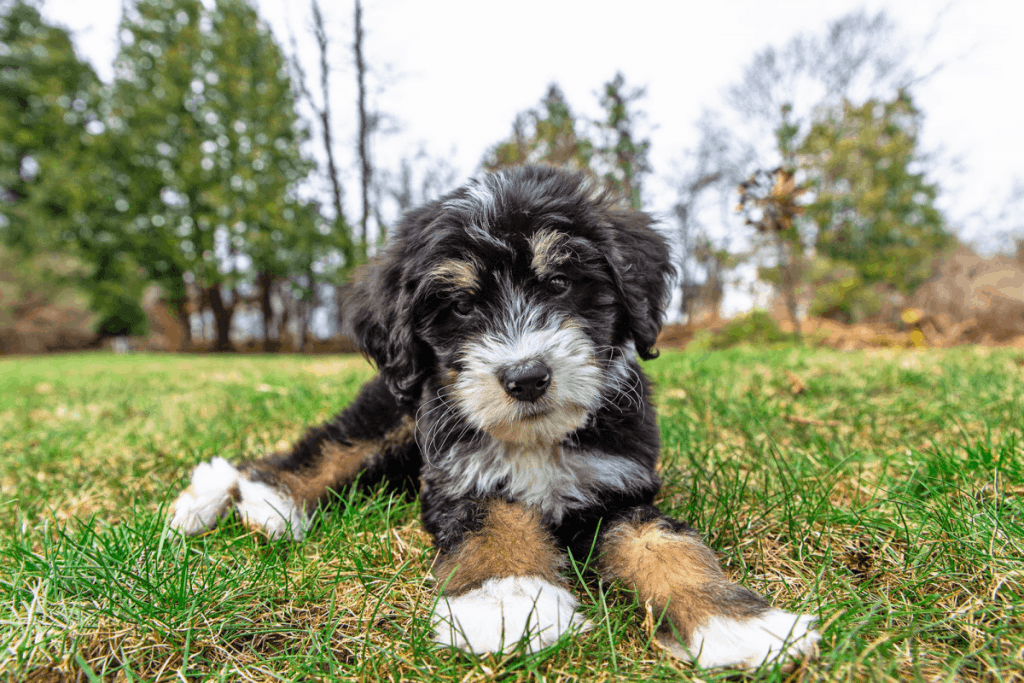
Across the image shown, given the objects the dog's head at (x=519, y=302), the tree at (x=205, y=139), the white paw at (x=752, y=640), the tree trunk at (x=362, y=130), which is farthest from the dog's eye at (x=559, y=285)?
the tree at (x=205, y=139)

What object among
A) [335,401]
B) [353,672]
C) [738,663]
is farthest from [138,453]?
[738,663]

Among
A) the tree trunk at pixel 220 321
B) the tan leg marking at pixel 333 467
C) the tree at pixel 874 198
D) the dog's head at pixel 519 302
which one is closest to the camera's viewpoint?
the dog's head at pixel 519 302

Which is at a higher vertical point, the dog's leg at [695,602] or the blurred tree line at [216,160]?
the blurred tree line at [216,160]

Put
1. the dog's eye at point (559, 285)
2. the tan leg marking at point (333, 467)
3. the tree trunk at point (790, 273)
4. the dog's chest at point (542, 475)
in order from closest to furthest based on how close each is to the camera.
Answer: the dog's chest at point (542, 475), the dog's eye at point (559, 285), the tan leg marking at point (333, 467), the tree trunk at point (790, 273)

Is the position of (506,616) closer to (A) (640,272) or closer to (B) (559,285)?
(B) (559,285)

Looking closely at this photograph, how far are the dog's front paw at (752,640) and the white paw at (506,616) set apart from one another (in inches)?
13.7

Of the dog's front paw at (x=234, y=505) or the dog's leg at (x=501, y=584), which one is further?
the dog's front paw at (x=234, y=505)

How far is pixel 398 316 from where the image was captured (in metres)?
2.32

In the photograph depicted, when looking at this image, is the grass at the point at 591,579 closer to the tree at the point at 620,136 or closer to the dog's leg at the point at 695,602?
the dog's leg at the point at 695,602

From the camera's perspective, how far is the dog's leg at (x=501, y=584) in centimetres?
161

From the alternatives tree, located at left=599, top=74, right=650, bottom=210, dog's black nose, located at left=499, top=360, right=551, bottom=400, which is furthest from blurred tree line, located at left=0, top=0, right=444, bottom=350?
dog's black nose, located at left=499, top=360, right=551, bottom=400

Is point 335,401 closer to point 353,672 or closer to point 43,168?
point 353,672

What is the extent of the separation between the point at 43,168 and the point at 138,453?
26.6 m

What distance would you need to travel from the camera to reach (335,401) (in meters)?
5.06
